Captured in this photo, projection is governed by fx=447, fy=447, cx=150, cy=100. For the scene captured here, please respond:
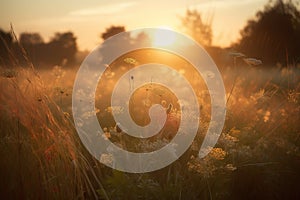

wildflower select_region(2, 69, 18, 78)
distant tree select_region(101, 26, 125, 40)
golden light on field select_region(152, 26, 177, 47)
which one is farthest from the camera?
distant tree select_region(101, 26, 125, 40)

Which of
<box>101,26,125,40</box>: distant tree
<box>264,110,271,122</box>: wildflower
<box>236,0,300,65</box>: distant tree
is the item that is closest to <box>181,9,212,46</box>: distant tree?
<box>236,0,300,65</box>: distant tree

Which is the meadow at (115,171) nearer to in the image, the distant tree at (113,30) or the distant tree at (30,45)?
the distant tree at (30,45)

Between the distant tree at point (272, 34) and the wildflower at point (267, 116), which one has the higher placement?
the distant tree at point (272, 34)

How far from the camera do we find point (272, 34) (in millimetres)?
15312

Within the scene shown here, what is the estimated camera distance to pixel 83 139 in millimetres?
3240

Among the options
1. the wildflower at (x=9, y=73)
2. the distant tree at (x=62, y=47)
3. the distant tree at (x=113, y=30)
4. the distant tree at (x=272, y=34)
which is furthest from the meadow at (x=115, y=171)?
the distant tree at (x=113, y=30)

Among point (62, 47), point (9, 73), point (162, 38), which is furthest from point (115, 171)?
point (62, 47)

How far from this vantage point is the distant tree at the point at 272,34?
14125 mm

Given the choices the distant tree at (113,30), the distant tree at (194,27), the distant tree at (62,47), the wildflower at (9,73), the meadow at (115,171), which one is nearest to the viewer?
the meadow at (115,171)

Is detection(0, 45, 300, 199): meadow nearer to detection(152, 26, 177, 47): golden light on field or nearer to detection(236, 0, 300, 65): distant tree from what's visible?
detection(152, 26, 177, 47): golden light on field

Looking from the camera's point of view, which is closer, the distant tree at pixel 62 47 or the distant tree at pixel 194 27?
the distant tree at pixel 194 27

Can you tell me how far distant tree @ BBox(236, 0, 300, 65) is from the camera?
46.3 ft

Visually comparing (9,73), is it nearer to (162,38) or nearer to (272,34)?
(162,38)

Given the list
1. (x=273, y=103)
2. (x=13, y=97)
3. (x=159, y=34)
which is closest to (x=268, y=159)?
(x=13, y=97)
